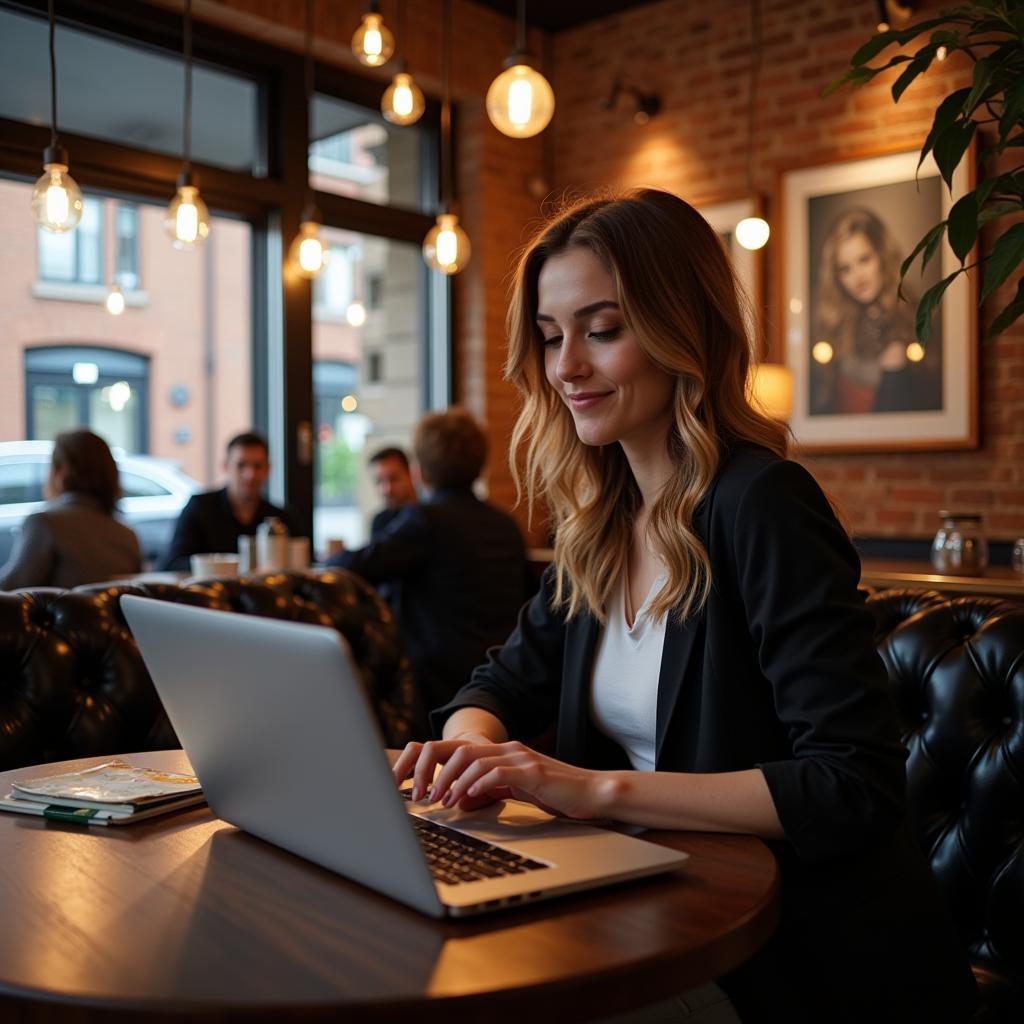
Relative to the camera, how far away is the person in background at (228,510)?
4637 millimetres

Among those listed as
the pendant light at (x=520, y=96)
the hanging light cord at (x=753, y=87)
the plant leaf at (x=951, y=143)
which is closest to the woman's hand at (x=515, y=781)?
the plant leaf at (x=951, y=143)

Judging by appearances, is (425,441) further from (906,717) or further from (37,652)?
(906,717)

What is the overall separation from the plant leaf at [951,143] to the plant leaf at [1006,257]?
0.12 meters

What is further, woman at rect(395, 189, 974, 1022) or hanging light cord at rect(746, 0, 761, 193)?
hanging light cord at rect(746, 0, 761, 193)

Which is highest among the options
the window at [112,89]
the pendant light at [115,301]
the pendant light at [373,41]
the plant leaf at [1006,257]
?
the window at [112,89]

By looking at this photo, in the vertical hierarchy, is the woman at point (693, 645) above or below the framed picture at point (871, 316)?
below

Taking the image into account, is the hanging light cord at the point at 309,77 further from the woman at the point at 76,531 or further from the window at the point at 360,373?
the woman at the point at 76,531

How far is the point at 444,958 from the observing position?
81cm

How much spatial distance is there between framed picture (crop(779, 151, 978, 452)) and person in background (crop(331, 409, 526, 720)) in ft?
6.55

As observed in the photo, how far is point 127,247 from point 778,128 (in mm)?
3024

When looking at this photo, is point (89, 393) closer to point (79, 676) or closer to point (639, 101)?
point (639, 101)

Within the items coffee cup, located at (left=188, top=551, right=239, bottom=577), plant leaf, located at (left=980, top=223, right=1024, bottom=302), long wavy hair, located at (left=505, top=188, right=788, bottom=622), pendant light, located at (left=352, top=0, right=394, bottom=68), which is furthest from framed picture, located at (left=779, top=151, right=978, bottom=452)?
long wavy hair, located at (left=505, top=188, right=788, bottom=622)

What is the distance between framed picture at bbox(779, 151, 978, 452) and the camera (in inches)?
187

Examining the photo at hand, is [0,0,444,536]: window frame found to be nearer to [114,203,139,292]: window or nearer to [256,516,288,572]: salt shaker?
[114,203,139,292]: window
